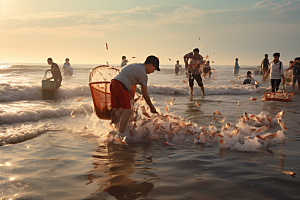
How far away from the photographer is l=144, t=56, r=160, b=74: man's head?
489 centimetres

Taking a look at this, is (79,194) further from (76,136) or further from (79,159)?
(76,136)

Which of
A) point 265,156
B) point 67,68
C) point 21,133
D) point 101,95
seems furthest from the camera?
point 67,68

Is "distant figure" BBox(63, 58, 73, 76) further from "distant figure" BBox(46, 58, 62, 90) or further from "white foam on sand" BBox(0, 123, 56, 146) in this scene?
"white foam on sand" BBox(0, 123, 56, 146)

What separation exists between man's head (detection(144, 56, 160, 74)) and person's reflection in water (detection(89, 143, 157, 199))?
65.8 inches

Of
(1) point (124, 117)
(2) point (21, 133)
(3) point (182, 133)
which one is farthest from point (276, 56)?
(2) point (21, 133)

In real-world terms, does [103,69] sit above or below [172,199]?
above

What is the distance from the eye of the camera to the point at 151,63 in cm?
490

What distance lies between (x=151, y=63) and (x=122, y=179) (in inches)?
97.9

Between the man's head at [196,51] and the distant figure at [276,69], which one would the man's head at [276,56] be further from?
the man's head at [196,51]

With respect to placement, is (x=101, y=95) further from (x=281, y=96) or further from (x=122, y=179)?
(x=281, y=96)

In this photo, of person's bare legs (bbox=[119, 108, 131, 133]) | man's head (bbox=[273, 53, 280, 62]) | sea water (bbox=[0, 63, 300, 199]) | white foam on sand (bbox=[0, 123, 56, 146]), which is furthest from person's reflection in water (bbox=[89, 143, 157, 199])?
man's head (bbox=[273, 53, 280, 62])

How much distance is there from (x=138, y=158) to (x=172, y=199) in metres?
1.52

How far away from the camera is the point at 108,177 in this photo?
10.9 ft

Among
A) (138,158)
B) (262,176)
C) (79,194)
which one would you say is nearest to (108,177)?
(79,194)
